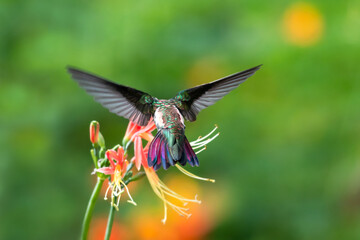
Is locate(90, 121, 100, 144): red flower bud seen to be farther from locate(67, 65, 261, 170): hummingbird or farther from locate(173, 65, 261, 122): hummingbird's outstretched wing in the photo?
locate(173, 65, 261, 122): hummingbird's outstretched wing

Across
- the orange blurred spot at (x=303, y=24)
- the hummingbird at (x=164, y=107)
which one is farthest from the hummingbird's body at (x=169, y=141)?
the orange blurred spot at (x=303, y=24)

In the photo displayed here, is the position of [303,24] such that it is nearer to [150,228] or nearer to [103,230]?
[150,228]

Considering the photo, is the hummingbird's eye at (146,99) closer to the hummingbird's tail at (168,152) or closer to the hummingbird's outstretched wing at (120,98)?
the hummingbird's outstretched wing at (120,98)

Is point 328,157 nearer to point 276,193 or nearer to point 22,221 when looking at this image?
point 276,193

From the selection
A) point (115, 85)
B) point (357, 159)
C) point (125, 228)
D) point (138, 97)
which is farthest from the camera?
point (357, 159)

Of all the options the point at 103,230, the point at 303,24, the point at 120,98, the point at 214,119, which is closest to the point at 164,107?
the point at 120,98

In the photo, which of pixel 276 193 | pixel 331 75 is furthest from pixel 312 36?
pixel 276 193

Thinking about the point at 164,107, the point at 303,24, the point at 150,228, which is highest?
the point at 303,24
